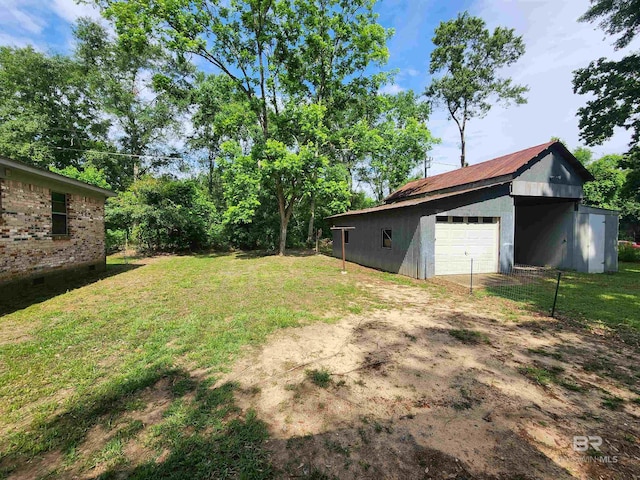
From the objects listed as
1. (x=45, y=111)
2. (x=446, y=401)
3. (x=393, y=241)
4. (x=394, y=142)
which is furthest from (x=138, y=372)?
(x=45, y=111)

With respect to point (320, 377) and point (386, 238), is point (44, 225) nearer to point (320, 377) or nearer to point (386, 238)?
point (320, 377)

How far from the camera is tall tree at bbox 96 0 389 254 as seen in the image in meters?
14.3

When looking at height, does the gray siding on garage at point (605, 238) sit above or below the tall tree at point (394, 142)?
below

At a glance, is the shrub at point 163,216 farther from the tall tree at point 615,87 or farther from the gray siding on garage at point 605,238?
the tall tree at point 615,87

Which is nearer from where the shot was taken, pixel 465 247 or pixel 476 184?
pixel 465 247

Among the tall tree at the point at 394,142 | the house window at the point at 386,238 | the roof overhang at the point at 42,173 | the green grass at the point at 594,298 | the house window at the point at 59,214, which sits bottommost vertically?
the green grass at the point at 594,298

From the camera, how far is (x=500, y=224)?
10703 mm

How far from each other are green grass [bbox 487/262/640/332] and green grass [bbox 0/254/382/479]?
13.6 feet

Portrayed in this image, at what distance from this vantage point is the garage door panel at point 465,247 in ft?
32.9

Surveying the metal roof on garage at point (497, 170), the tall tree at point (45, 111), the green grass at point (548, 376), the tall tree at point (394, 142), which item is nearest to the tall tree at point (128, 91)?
the tall tree at point (45, 111)

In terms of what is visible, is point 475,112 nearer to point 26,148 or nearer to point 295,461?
point 295,461

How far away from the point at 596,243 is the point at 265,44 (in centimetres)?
2010

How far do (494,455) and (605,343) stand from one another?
154 inches

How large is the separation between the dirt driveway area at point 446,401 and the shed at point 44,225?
7.53 m
